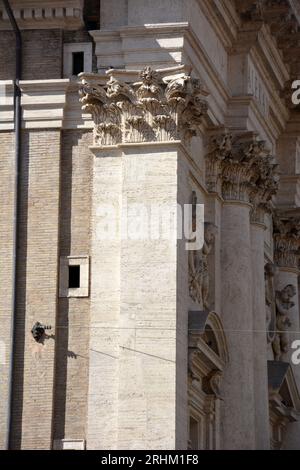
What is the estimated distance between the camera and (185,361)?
30.2 metres

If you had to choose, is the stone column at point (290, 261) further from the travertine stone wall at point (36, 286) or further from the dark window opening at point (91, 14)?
the travertine stone wall at point (36, 286)

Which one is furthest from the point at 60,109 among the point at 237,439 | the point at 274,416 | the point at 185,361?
the point at 274,416

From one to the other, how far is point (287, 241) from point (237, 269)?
5.70 metres

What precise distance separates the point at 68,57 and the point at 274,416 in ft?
32.2

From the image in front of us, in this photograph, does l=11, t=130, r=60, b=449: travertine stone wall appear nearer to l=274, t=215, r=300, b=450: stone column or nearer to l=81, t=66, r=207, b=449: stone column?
l=81, t=66, r=207, b=449: stone column

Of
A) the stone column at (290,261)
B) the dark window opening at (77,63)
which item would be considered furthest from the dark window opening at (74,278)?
the stone column at (290,261)

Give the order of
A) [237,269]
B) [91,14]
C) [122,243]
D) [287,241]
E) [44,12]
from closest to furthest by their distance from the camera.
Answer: [122,243] < [44,12] < [91,14] < [237,269] < [287,241]

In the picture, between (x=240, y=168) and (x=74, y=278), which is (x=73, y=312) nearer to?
(x=74, y=278)

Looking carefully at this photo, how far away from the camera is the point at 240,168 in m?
35.0

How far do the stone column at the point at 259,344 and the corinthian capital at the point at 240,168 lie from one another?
0.88 metres

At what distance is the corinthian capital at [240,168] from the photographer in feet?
112

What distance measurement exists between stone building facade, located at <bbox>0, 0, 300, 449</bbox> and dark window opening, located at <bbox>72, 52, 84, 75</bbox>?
2 cm

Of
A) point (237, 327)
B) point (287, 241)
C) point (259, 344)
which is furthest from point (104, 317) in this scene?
point (287, 241)

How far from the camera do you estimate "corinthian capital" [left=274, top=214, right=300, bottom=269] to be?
1558 inches
